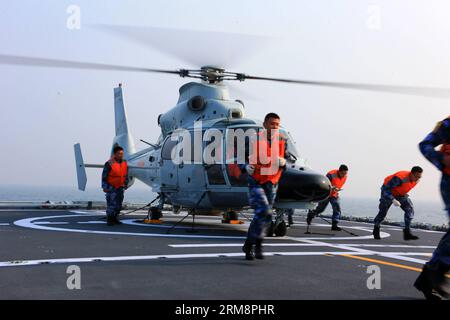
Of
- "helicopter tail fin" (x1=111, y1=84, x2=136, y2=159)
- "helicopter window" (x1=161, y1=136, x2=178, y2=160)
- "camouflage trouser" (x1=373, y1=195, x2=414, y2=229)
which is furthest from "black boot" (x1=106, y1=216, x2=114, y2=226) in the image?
"camouflage trouser" (x1=373, y1=195, x2=414, y2=229)

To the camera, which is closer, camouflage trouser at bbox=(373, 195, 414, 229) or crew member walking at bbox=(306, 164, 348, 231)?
camouflage trouser at bbox=(373, 195, 414, 229)

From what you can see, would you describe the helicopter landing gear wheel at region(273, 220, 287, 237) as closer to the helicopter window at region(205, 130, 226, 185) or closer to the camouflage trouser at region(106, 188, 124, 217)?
the helicopter window at region(205, 130, 226, 185)

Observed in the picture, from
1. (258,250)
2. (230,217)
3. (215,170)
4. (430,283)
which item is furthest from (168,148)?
(430,283)

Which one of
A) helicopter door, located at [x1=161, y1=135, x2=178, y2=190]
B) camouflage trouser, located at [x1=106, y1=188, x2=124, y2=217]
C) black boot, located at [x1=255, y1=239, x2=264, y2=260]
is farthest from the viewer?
helicopter door, located at [x1=161, y1=135, x2=178, y2=190]

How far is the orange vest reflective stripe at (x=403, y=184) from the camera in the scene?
10648mm

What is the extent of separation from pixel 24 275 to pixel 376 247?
6.24m

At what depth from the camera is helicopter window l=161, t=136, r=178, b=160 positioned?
488 inches

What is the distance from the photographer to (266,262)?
243 inches

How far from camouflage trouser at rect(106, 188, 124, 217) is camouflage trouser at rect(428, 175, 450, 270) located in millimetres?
9204

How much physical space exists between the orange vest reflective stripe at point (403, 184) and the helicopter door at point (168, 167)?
17.5 feet

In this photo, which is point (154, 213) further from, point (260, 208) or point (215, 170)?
point (260, 208)

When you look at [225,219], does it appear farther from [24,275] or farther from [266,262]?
[24,275]
